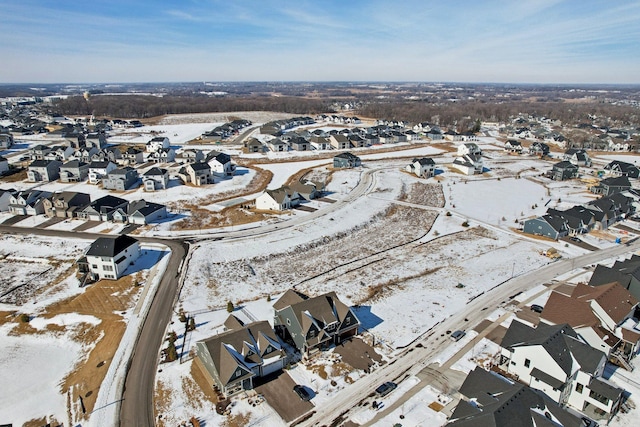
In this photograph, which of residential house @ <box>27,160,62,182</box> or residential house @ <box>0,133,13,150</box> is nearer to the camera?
residential house @ <box>27,160,62,182</box>

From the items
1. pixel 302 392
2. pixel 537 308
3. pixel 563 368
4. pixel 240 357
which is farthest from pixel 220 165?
pixel 563 368

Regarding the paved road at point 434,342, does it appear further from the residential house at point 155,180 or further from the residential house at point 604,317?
the residential house at point 155,180

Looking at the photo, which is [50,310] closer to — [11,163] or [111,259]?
[111,259]

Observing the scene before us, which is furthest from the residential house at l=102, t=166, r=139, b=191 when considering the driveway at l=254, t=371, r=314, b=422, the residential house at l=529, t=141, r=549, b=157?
the residential house at l=529, t=141, r=549, b=157

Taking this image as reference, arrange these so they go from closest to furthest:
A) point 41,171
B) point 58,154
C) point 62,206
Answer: point 62,206 < point 41,171 < point 58,154

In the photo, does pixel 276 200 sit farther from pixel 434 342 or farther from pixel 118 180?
pixel 434 342

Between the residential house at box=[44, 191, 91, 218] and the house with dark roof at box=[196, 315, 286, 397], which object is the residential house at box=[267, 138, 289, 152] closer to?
the residential house at box=[44, 191, 91, 218]

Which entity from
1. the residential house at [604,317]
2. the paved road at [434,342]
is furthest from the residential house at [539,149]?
the residential house at [604,317]
